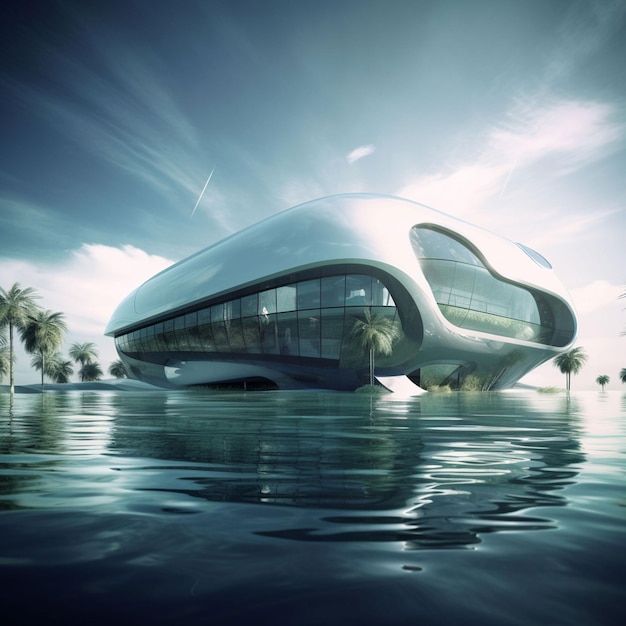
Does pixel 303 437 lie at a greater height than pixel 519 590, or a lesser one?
lesser

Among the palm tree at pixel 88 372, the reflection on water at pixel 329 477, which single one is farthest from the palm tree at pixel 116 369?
the reflection on water at pixel 329 477

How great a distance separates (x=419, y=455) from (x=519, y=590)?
8.76 feet

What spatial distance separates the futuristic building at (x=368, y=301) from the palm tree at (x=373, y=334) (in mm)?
182

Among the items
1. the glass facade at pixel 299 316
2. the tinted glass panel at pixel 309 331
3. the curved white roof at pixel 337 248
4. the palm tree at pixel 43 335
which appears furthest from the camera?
the palm tree at pixel 43 335

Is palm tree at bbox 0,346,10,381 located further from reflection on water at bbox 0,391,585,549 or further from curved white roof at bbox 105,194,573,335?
reflection on water at bbox 0,391,585,549

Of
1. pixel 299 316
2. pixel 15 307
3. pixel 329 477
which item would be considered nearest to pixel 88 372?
pixel 15 307

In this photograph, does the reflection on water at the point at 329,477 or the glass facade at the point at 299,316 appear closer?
the reflection on water at the point at 329,477

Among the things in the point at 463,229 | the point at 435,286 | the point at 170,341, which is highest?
the point at 463,229

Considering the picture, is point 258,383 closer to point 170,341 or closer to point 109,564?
point 170,341

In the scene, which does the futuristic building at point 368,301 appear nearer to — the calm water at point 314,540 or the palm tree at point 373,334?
the palm tree at point 373,334

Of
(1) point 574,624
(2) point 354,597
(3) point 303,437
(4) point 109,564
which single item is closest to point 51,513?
(4) point 109,564

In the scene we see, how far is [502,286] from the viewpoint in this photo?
34.6m

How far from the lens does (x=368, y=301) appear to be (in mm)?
30703

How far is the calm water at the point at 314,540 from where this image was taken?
1.16 m
